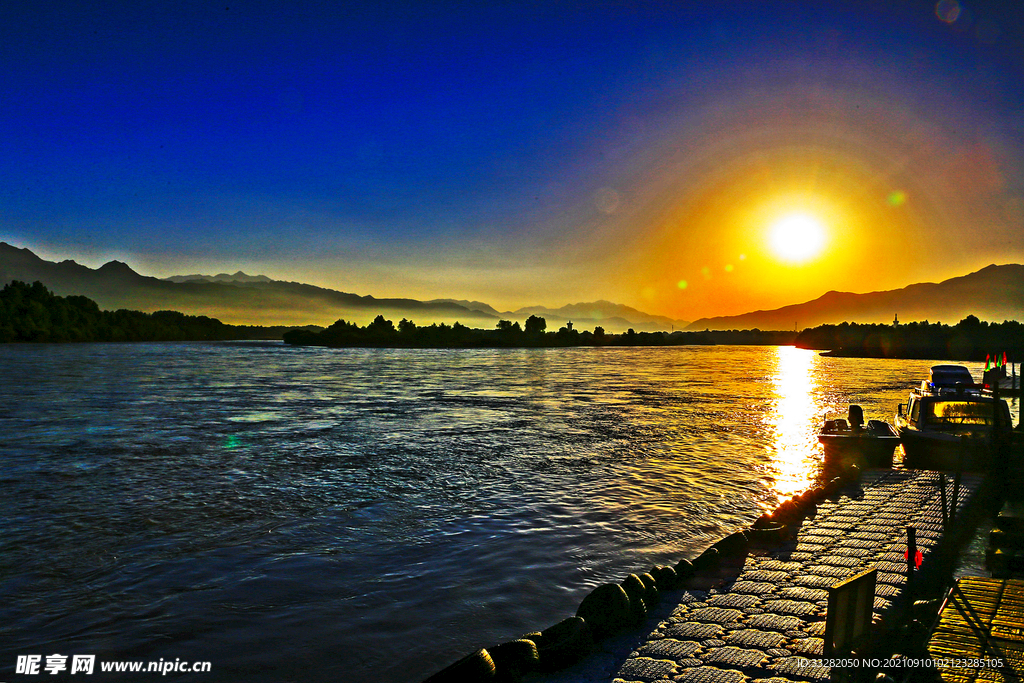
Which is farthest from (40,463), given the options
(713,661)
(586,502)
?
(713,661)

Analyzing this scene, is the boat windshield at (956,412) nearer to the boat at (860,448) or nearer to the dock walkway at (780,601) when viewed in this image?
the boat at (860,448)

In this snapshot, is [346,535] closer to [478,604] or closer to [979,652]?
[478,604]

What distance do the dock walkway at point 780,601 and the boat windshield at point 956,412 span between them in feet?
26.3

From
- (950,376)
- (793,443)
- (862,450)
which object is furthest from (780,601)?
(950,376)

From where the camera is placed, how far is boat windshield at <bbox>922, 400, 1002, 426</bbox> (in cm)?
2123

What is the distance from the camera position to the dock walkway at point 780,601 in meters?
7.04

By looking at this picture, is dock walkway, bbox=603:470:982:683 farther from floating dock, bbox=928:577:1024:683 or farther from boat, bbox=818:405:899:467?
→ boat, bbox=818:405:899:467

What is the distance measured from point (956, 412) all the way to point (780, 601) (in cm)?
1811

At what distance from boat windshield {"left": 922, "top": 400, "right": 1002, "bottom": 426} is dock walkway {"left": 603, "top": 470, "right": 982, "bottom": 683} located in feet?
26.3

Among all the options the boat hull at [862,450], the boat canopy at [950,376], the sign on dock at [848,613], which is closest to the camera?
the sign on dock at [848,613]

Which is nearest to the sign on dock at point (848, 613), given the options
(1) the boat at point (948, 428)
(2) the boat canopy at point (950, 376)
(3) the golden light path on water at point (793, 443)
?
(3) the golden light path on water at point (793, 443)

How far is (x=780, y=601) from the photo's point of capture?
8.98 m

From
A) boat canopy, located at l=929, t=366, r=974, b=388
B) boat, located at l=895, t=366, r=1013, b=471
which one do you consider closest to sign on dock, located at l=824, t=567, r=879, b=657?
boat, located at l=895, t=366, r=1013, b=471

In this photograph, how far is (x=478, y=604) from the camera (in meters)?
10.2
